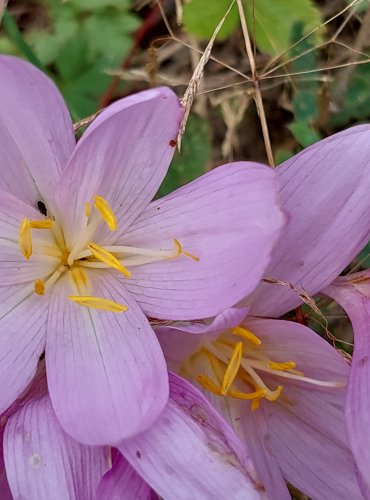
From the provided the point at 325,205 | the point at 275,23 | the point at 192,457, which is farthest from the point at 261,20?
the point at 192,457

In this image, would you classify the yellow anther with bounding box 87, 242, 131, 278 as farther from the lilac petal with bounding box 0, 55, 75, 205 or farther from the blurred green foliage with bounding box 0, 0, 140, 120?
the blurred green foliage with bounding box 0, 0, 140, 120

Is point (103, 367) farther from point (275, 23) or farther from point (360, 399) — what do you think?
point (275, 23)

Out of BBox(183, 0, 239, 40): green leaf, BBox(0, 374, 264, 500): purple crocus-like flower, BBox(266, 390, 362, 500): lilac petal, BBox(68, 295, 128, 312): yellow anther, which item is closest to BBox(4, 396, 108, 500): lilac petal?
BBox(0, 374, 264, 500): purple crocus-like flower

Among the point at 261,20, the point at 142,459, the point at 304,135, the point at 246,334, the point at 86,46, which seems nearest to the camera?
the point at 142,459

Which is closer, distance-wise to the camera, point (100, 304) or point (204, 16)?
point (100, 304)

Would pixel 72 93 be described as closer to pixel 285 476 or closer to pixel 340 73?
pixel 340 73

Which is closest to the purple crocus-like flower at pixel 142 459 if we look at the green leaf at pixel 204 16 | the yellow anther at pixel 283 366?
the yellow anther at pixel 283 366

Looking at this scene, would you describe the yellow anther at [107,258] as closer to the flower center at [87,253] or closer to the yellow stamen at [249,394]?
the flower center at [87,253]

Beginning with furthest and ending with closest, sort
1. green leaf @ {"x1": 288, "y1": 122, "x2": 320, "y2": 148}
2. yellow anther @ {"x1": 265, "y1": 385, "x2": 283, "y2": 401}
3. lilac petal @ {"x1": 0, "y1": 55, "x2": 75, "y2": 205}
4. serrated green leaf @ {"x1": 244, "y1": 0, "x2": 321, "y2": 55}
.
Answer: serrated green leaf @ {"x1": 244, "y1": 0, "x2": 321, "y2": 55}
green leaf @ {"x1": 288, "y1": 122, "x2": 320, "y2": 148}
yellow anther @ {"x1": 265, "y1": 385, "x2": 283, "y2": 401}
lilac petal @ {"x1": 0, "y1": 55, "x2": 75, "y2": 205}
